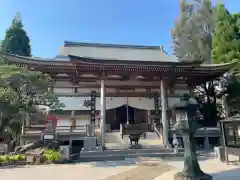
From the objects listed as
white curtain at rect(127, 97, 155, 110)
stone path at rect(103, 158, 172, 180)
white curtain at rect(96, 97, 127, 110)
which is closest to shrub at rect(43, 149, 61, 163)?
stone path at rect(103, 158, 172, 180)

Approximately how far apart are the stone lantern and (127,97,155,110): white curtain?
880 centimetres

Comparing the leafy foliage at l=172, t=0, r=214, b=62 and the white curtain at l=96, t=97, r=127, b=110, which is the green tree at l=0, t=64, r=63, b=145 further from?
the leafy foliage at l=172, t=0, r=214, b=62

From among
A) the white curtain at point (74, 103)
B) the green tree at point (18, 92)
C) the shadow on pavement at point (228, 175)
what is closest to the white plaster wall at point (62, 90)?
the white curtain at point (74, 103)

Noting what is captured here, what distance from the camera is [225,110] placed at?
1380 cm

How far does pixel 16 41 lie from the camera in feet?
79.8

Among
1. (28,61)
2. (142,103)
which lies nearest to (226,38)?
(142,103)

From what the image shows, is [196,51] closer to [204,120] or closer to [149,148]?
[204,120]

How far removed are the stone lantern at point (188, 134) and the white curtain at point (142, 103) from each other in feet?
28.9

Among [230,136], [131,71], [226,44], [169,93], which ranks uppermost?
[226,44]

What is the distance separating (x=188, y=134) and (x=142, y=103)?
915 centimetres

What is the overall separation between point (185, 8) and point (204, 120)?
2070cm

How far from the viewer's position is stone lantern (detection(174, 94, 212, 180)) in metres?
4.59

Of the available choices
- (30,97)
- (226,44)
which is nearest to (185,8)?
(226,44)

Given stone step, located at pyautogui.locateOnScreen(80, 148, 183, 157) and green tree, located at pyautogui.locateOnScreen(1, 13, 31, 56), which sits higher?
green tree, located at pyautogui.locateOnScreen(1, 13, 31, 56)
